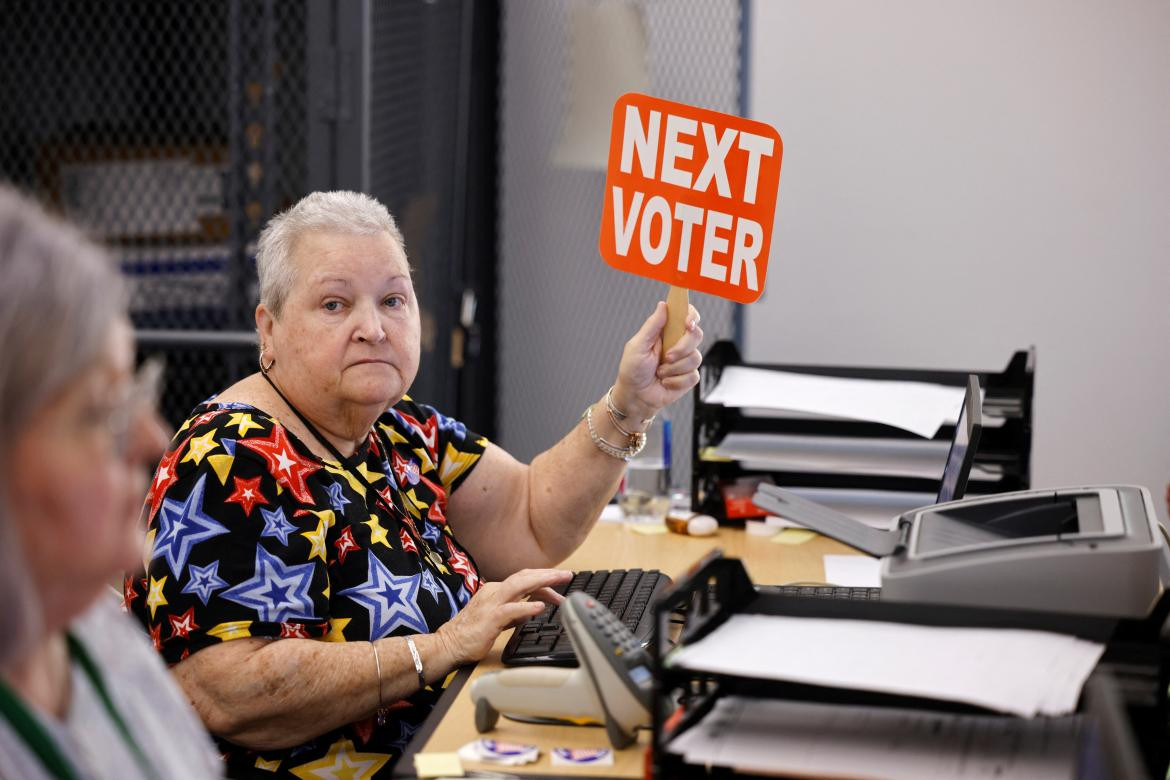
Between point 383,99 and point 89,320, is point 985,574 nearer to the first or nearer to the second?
point 89,320

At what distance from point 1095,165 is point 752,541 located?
1.52 metres

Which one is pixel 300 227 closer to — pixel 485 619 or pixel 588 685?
pixel 485 619

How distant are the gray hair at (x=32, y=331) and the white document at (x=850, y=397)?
4.86 feet

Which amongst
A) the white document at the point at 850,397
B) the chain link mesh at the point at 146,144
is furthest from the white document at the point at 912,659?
the chain link mesh at the point at 146,144

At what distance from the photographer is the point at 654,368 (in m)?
1.78

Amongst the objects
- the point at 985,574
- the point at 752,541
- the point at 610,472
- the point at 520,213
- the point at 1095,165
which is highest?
the point at 1095,165

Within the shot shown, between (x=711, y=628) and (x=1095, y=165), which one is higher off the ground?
(x=1095, y=165)

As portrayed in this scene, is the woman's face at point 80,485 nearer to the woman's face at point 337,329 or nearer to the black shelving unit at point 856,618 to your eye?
the black shelving unit at point 856,618

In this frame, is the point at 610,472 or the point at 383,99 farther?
the point at 383,99

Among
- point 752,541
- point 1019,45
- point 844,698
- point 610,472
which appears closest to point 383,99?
point 610,472

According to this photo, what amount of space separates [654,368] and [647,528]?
546mm

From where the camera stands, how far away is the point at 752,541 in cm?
209

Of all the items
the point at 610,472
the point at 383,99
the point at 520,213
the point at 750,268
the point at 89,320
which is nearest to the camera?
the point at 89,320

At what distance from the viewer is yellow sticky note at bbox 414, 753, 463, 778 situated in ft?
3.66
